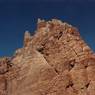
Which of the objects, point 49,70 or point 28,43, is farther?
point 28,43

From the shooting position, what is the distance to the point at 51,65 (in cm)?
7894

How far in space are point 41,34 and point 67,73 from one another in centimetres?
893

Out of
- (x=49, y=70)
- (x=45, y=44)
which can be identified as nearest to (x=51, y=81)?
(x=49, y=70)

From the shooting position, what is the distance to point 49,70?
254 feet

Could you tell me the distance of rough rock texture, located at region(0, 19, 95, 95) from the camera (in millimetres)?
76938

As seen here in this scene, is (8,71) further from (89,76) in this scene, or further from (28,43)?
(89,76)

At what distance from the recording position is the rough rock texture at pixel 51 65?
252 ft

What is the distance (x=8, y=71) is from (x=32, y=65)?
6.26 metres

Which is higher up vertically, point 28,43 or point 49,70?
point 28,43

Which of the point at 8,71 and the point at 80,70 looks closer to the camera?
the point at 80,70

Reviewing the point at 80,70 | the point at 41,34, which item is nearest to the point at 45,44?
the point at 41,34

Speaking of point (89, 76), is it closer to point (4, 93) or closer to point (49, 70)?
point (49, 70)

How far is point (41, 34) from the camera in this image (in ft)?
271

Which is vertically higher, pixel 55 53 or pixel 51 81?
pixel 55 53
